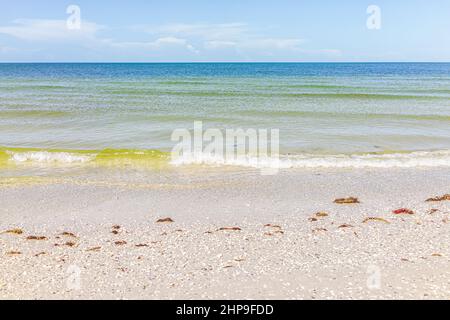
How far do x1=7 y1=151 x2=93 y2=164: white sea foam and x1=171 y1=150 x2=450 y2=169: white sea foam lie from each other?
154 inches

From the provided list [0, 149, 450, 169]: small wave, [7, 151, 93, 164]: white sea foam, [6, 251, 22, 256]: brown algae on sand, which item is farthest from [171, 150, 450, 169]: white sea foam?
[6, 251, 22, 256]: brown algae on sand

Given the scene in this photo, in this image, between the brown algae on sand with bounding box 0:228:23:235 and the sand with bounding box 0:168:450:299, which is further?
the brown algae on sand with bounding box 0:228:23:235

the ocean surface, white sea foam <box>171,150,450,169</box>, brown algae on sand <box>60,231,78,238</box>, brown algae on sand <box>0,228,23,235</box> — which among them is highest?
the ocean surface

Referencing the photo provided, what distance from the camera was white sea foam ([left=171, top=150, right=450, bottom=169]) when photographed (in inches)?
605

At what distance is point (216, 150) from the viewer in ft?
58.8

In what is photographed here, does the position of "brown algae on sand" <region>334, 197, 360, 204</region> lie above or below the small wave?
below

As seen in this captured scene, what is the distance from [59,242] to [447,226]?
8529 millimetres

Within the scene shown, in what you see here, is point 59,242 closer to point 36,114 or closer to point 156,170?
point 156,170

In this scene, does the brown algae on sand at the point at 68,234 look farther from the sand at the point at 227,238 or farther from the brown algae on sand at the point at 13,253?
the brown algae on sand at the point at 13,253

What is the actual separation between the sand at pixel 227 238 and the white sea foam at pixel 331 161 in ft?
5.18

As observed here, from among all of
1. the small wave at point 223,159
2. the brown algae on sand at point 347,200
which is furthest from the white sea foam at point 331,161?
the brown algae on sand at point 347,200

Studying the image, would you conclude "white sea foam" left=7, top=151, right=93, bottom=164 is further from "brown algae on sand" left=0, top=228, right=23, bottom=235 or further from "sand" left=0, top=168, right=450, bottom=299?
"brown algae on sand" left=0, top=228, right=23, bottom=235

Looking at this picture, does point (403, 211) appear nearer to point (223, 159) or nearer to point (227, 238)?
point (227, 238)

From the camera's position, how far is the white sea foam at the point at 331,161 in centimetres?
1537
